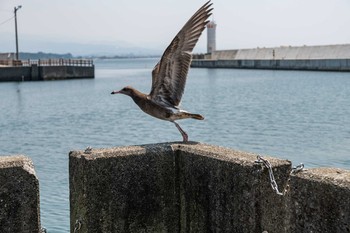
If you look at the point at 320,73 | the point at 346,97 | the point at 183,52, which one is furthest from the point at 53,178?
the point at 320,73

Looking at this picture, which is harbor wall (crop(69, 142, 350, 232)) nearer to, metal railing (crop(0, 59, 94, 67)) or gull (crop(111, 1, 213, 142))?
gull (crop(111, 1, 213, 142))

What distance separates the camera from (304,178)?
3.75 metres

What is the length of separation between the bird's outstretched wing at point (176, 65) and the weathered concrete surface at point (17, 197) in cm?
182

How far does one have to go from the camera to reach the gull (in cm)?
607

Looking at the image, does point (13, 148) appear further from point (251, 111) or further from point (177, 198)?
point (177, 198)

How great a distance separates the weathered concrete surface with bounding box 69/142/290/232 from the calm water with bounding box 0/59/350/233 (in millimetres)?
7602

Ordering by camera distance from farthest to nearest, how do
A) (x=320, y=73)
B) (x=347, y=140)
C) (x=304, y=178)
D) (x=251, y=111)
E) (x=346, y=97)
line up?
1. (x=320, y=73)
2. (x=346, y=97)
3. (x=251, y=111)
4. (x=347, y=140)
5. (x=304, y=178)

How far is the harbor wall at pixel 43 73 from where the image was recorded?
79.2m

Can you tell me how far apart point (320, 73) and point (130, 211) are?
8971 centimetres

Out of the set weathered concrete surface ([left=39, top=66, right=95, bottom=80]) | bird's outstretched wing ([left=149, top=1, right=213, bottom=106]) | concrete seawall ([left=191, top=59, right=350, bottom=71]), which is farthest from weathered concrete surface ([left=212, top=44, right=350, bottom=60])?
bird's outstretched wing ([left=149, top=1, right=213, bottom=106])

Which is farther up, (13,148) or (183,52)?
(183,52)

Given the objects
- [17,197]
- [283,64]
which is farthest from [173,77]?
[283,64]

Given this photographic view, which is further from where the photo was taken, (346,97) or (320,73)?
(320,73)

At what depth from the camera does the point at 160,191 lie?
17.0 feet
